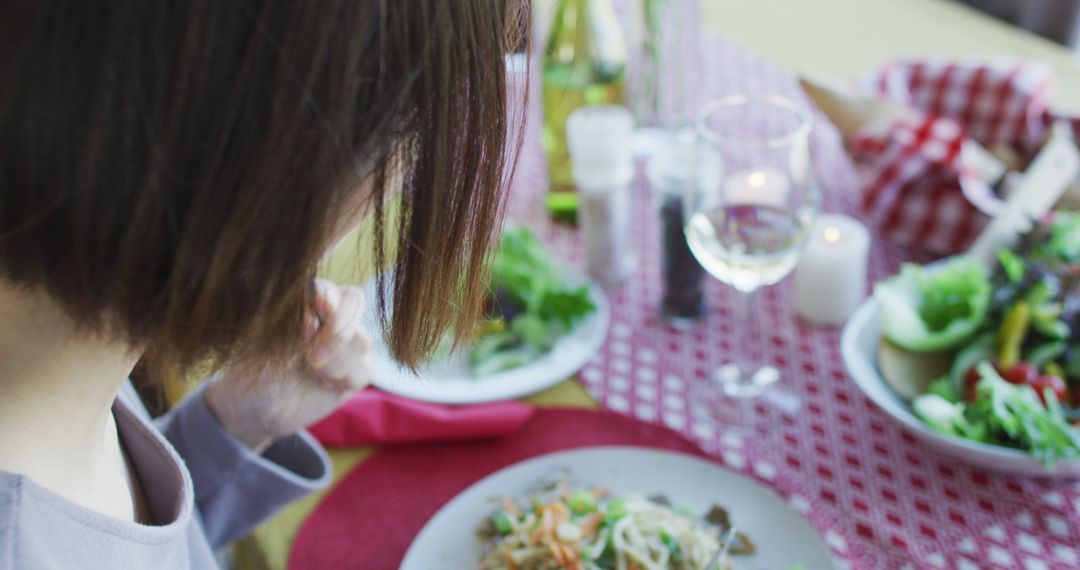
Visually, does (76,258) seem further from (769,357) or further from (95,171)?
(769,357)

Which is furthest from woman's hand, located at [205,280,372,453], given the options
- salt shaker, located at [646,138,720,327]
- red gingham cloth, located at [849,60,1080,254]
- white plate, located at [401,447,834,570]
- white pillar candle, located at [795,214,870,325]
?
red gingham cloth, located at [849,60,1080,254]

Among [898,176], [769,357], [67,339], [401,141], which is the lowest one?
[769,357]

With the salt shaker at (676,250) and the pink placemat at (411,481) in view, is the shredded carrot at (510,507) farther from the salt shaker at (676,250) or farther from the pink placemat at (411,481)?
the salt shaker at (676,250)

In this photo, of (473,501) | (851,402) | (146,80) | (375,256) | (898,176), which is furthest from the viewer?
(898,176)

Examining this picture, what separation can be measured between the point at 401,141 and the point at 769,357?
57 cm


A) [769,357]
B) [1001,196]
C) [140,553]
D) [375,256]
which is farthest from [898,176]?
[140,553]

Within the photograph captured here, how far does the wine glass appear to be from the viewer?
81cm

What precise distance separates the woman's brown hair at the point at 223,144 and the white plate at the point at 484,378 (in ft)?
1.27

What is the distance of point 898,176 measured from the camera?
3.34 feet

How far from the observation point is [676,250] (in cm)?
97

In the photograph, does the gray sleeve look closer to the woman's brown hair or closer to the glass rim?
the woman's brown hair

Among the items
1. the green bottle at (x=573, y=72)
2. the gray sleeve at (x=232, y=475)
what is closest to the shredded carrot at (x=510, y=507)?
the gray sleeve at (x=232, y=475)

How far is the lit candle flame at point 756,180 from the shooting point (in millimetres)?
828

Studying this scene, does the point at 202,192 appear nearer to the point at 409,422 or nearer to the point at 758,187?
the point at 409,422
